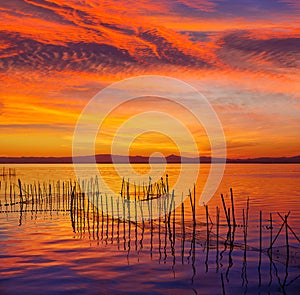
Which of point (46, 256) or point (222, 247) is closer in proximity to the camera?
point (46, 256)

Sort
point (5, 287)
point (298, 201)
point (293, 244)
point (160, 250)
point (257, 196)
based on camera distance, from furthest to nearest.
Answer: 1. point (257, 196)
2. point (298, 201)
3. point (293, 244)
4. point (160, 250)
5. point (5, 287)

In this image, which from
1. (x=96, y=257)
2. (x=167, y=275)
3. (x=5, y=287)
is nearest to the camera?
(x=5, y=287)

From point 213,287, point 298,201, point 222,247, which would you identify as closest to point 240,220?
point 222,247

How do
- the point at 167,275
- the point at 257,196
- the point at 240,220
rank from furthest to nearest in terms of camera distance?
1. the point at 257,196
2. the point at 240,220
3. the point at 167,275

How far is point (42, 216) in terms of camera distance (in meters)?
34.3

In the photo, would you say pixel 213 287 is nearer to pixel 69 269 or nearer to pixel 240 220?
pixel 69 269

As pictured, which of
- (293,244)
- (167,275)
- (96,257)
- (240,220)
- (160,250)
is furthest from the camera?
(240,220)

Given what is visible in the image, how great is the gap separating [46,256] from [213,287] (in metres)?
8.06

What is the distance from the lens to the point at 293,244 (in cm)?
2403

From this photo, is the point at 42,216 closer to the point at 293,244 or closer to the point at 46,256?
the point at 46,256

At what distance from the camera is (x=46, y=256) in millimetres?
20875

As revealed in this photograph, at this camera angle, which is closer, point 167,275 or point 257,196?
point 167,275

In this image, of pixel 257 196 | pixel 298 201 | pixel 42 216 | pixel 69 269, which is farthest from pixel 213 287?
pixel 257 196

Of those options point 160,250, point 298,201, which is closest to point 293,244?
point 160,250
